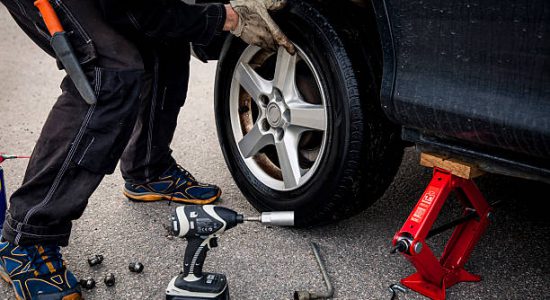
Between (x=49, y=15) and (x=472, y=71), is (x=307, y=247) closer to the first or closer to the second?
(x=472, y=71)

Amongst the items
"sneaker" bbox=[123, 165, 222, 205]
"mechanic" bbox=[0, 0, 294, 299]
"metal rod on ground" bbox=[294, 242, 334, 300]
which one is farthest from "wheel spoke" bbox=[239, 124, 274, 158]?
"metal rod on ground" bbox=[294, 242, 334, 300]

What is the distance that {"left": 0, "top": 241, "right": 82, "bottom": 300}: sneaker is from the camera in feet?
7.01

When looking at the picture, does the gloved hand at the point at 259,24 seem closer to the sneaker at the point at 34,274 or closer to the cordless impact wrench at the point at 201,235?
the cordless impact wrench at the point at 201,235

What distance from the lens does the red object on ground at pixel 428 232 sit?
1943 mm

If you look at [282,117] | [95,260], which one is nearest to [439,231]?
[282,117]

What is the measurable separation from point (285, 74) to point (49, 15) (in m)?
0.91

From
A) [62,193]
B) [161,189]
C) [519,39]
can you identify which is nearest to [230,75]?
[161,189]

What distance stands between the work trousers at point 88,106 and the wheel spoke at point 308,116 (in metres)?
0.45

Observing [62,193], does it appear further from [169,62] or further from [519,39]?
[519,39]

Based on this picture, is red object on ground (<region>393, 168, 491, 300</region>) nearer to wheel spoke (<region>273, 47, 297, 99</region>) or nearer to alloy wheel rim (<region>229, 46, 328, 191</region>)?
alloy wheel rim (<region>229, 46, 328, 191</region>)

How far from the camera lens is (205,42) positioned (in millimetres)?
2219

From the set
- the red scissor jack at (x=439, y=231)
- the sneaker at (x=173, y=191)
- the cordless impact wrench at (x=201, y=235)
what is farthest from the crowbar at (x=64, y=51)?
the red scissor jack at (x=439, y=231)

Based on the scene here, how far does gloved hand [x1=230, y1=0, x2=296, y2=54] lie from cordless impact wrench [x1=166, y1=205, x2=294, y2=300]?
71 cm

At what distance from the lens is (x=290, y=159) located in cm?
244
